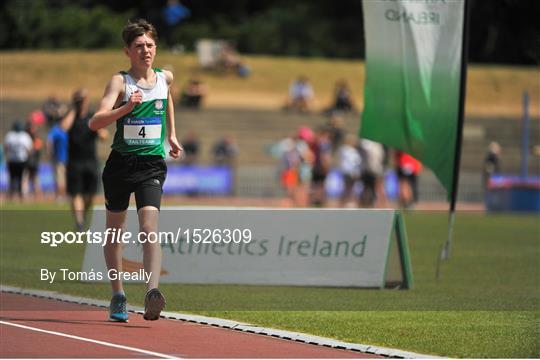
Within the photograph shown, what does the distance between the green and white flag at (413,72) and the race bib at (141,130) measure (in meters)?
4.60

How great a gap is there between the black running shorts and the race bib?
12 cm

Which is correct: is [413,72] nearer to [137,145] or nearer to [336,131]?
[137,145]

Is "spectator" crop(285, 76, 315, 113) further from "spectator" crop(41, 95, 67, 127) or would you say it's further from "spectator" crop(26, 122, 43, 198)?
"spectator" crop(26, 122, 43, 198)

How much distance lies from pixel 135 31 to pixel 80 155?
1083 cm

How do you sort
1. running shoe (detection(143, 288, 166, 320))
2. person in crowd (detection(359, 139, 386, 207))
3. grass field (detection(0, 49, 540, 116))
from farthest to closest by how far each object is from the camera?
grass field (detection(0, 49, 540, 116)) < person in crowd (detection(359, 139, 386, 207)) < running shoe (detection(143, 288, 166, 320))

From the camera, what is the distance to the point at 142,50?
1077 centimetres

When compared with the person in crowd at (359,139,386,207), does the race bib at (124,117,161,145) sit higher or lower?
higher

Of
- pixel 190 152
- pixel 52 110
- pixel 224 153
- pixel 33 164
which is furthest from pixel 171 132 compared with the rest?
pixel 52 110

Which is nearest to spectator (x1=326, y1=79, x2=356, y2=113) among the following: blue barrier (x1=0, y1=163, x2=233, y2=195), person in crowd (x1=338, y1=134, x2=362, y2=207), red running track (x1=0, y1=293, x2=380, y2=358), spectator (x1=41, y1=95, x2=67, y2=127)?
spectator (x1=41, y1=95, x2=67, y2=127)

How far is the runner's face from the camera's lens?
424 inches

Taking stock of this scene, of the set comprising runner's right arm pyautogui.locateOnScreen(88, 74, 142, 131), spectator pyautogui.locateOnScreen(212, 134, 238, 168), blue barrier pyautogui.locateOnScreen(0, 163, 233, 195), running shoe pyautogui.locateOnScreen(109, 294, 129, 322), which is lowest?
blue barrier pyautogui.locateOnScreen(0, 163, 233, 195)

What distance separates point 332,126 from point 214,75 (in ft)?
59.0

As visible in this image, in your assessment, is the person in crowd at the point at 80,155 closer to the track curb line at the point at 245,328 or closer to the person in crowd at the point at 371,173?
the track curb line at the point at 245,328

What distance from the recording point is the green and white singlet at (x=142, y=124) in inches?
426
